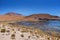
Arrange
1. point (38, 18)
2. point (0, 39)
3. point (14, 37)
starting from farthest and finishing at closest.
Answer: point (38, 18) → point (14, 37) → point (0, 39)

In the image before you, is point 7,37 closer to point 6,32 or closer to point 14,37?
point 14,37

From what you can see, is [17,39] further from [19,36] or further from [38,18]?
[38,18]

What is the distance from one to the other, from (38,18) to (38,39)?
5043 inches

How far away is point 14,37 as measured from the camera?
53.1ft

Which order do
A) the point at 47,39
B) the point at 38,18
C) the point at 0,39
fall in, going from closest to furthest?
the point at 0,39
the point at 47,39
the point at 38,18

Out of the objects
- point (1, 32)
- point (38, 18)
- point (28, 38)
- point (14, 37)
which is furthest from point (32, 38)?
point (38, 18)

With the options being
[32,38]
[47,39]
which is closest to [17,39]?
[32,38]


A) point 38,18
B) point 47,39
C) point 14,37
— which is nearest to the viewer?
point 14,37

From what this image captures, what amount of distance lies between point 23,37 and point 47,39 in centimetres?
210

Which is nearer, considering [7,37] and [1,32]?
[7,37]

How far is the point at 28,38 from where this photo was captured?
16.6m

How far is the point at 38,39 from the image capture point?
16797mm

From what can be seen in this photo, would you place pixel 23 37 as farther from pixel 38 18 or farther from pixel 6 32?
pixel 38 18

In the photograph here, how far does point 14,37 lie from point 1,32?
1.73m
